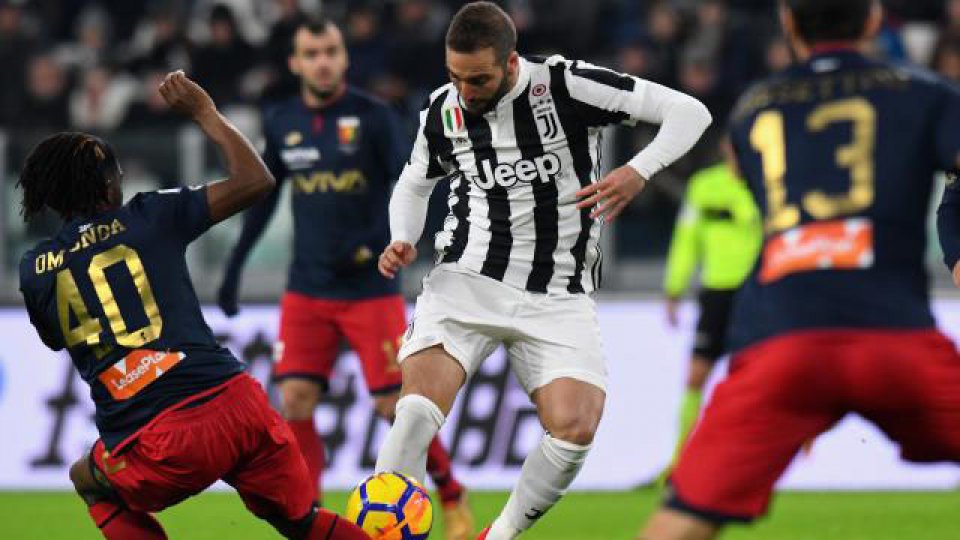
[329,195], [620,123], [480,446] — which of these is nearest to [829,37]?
[620,123]

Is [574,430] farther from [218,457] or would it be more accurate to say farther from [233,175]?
[233,175]

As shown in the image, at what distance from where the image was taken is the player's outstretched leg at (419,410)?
6191 millimetres

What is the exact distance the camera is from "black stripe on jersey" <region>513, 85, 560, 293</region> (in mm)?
6434

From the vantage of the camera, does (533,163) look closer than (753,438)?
No

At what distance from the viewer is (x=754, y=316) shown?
4488 millimetres

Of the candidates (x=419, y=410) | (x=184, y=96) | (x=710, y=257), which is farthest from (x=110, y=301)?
(x=710, y=257)

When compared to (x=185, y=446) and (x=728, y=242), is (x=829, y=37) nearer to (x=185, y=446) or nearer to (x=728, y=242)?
(x=185, y=446)

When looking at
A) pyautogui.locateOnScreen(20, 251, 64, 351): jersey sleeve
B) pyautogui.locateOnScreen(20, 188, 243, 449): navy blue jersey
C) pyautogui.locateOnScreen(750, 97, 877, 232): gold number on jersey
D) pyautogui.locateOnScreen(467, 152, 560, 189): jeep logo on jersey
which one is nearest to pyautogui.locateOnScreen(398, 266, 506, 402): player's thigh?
pyautogui.locateOnScreen(467, 152, 560, 189): jeep logo on jersey

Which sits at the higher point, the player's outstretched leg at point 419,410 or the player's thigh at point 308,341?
the player's outstretched leg at point 419,410

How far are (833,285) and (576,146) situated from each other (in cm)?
227

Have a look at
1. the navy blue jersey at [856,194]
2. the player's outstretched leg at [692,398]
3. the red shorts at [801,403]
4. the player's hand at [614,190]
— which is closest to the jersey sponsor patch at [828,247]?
the navy blue jersey at [856,194]

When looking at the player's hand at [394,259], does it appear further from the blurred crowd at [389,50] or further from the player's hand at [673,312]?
the blurred crowd at [389,50]

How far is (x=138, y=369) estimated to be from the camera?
17.9 feet

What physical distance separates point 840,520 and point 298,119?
363 cm
